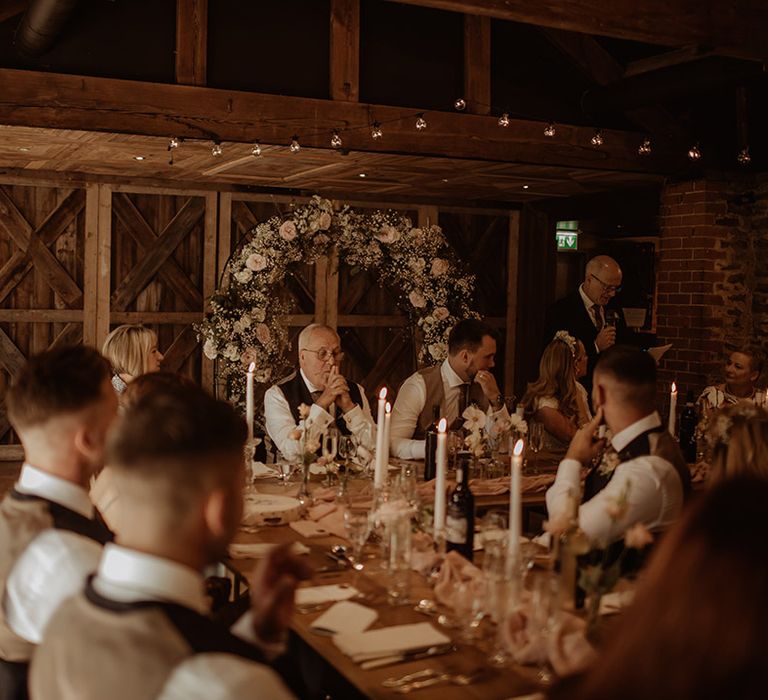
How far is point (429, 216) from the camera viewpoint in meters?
9.98

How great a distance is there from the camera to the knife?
220cm

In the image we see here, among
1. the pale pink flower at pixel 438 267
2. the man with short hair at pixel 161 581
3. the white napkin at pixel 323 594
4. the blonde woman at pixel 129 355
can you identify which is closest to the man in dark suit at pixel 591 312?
the pale pink flower at pixel 438 267

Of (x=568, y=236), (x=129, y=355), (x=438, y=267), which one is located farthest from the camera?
(x=568, y=236)

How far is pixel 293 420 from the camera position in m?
5.38

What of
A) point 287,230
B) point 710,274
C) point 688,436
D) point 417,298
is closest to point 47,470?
point 688,436

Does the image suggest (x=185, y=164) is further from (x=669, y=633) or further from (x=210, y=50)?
(x=669, y=633)

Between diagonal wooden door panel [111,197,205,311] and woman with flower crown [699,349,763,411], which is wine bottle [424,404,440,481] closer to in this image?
woman with flower crown [699,349,763,411]

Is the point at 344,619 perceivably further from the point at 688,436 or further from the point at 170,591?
the point at 688,436

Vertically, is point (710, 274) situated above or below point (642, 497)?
above

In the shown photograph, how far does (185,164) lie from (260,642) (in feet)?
21.1

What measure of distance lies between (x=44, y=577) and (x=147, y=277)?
23.4ft

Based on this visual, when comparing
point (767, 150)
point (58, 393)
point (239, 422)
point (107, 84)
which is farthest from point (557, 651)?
point (767, 150)

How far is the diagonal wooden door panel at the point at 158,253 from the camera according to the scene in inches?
346

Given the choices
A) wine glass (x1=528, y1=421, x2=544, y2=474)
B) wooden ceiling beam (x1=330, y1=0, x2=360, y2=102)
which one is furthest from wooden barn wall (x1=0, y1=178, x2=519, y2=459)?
wine glass (x1=528, y1=421, x2=544, y2=474)
